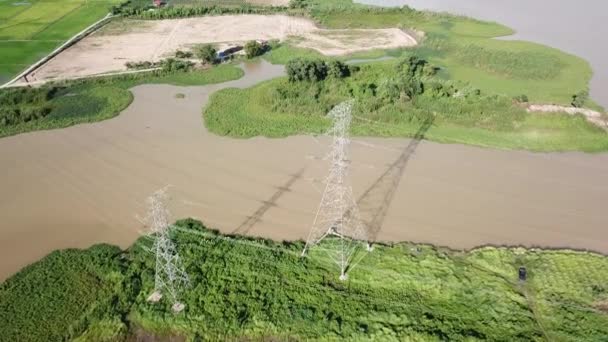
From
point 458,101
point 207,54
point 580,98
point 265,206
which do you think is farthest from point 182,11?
point 580,98

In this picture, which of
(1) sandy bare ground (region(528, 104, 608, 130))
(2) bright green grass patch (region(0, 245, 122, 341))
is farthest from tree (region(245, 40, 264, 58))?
(2) bright green grass patch (region(0, 245, 122, 341))

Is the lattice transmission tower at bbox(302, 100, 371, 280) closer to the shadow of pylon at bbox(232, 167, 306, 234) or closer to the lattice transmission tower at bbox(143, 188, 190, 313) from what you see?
the shadow of pylon at bbox(232, 167, 306, 234)

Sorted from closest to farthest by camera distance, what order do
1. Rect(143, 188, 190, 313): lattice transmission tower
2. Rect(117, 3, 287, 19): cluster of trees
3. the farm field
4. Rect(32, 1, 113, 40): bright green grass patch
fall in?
Rect(143, 188, 190, 313): lattice transmission tower
the farm field
Rect(32, 1, 113, 40): bright green grass patch
Rect(117, 3, 287, 19): cluster of trees

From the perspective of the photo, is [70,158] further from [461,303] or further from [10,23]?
[10,23]

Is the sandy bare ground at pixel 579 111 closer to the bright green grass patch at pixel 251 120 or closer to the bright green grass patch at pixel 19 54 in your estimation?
the bright green grass patch at pixel 251 120

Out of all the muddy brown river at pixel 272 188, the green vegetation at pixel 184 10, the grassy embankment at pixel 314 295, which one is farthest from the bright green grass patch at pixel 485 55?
the grassy embankment at pixel 314 295
